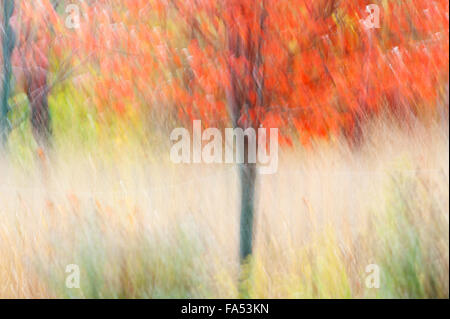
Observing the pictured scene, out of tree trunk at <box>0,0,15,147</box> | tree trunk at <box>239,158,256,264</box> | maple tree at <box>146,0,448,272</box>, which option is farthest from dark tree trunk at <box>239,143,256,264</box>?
tree trunk at <box>0,0,15,147</box>

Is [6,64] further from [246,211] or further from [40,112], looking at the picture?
[246,211]

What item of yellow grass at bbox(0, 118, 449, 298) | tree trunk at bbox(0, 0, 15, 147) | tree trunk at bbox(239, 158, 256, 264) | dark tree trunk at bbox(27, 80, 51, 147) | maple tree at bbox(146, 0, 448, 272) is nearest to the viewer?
maple tree at bbox(146, 0, 448, 272)

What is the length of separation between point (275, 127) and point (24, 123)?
2.62m

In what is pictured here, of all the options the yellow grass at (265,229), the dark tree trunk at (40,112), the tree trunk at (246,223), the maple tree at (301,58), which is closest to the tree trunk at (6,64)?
the dark tree trunk at (40,112)

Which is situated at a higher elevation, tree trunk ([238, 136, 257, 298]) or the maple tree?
the maple tree

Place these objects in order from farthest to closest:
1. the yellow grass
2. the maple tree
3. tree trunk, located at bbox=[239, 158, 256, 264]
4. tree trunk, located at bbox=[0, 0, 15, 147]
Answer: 1. tree trunk, located at bbox=[0, 0, 15, 147]
2. tree trunk, located at bbox=[239, 158, 256, 264]
3. the yellow grass
4. the maple tree

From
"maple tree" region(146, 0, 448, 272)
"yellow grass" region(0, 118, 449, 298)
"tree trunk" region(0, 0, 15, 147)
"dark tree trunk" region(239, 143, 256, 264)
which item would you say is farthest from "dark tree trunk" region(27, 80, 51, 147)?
"dark tree trunk" region(239, 143, 256, 264)

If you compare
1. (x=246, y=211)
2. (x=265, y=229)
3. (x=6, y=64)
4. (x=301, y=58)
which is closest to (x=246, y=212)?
(x=246, y=211)

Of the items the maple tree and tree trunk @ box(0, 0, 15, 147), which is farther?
tree trunk @ box(0, 0, 15, 147)

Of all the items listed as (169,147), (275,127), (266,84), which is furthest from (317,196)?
(169,147)

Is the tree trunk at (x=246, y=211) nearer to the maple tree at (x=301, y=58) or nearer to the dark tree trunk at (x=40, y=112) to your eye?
the maple tree at (x=301, y=58)

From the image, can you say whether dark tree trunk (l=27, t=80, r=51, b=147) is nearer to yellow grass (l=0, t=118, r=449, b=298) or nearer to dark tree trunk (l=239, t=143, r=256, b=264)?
Answer: yellow grass (l=0, t=118, r=449, b=298)
